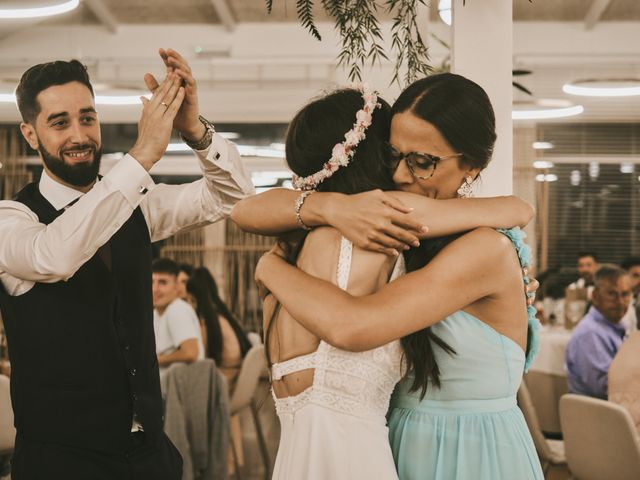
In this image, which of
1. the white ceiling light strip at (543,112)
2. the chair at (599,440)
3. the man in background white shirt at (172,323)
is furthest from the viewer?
the white ceiling light strip at (543,112)

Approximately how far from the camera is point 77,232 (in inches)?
68.4

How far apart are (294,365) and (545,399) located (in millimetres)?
3695

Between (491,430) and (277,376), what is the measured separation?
0.44 metres

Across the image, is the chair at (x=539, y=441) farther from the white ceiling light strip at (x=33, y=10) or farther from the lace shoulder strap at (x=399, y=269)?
the white ceiling light strip at (x=33, y=10)

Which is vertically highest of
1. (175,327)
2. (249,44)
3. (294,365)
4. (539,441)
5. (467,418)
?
(249,44)

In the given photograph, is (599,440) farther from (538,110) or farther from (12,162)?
(12,162)

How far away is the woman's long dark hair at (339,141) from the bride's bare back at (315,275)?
0.37 feet

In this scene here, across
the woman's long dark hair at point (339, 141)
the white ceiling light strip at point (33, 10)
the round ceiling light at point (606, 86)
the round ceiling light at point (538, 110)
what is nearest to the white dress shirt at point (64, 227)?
the woman's long dark hair at point (339, 141)

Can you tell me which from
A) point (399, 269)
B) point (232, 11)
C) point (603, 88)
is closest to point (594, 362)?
point (603, 88)

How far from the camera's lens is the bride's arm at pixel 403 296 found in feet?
4.55

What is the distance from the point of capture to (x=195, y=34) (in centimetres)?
909

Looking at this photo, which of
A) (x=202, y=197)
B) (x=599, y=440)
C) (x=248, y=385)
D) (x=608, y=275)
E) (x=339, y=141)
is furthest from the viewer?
(x=248, y=385)

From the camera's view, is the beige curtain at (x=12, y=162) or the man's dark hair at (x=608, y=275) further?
the beige curtain at (x=12, y=162)

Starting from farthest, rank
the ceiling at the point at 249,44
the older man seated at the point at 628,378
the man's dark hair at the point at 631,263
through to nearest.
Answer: the ceiling at the point at 249,44 → the man's dark hair at the point at 631,263 → the older man seated at the point at 628,378
